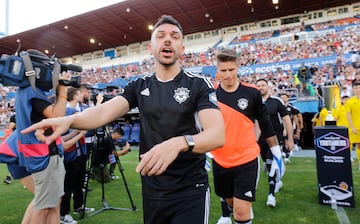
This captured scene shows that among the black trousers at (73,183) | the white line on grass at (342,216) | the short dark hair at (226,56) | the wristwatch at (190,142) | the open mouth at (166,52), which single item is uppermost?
the short dark hair at (226,56)

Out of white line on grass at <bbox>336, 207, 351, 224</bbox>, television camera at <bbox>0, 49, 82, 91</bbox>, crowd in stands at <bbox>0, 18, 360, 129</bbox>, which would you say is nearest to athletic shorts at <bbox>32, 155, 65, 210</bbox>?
television camera at <bbox>0, 49, 82, 91</bbox>

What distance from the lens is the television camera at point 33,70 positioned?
2242 millimetres

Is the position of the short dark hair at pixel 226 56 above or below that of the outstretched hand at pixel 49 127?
above

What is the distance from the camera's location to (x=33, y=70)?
2.35 m

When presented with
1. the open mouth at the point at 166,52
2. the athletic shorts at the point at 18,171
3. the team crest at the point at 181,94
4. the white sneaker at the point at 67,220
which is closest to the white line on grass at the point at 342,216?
the team crest at the point at 181,94

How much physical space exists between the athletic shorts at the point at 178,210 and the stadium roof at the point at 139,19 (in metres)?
26.4

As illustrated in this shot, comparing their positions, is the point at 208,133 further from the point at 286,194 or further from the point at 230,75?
the point at 286,194

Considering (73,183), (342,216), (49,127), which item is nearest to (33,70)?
(49,127)

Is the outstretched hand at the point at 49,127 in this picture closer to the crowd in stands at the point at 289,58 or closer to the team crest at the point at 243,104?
the team crest at the point at 243,104

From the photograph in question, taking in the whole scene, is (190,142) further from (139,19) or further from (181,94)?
(139,19)

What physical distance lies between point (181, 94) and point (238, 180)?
1.69 m

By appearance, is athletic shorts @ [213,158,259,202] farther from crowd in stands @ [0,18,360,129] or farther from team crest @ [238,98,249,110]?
crowd in stands @ [0,18,360,129]

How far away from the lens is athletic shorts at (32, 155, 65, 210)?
102 inches

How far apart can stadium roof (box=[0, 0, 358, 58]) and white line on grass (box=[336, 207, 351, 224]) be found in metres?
24.7
